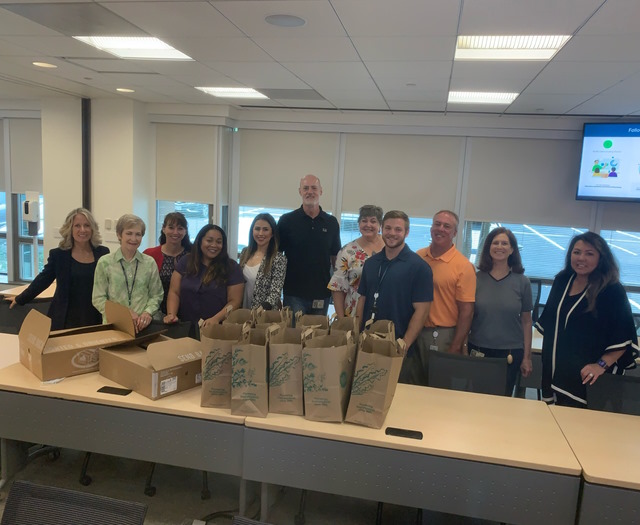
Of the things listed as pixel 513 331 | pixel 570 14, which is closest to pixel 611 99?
pixel 570 14

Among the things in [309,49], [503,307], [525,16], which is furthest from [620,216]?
[309,49]

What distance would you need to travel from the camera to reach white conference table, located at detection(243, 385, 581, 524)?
5.92 feet

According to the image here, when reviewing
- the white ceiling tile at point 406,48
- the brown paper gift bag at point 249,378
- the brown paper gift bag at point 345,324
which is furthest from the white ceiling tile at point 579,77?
the brown paper gift bag at point 249,378

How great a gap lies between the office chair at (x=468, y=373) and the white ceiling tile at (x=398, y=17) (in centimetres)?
176

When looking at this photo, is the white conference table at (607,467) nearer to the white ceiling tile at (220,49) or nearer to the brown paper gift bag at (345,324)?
the brown paper gift bag at (345,324)

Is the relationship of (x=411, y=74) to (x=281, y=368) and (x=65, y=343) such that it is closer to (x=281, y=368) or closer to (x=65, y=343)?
(x=281, y=368)

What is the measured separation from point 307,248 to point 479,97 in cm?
235

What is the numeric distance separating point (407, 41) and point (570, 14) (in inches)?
35.0

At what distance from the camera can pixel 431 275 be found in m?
2.83

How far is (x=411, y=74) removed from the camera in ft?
12.0

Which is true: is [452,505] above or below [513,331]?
below

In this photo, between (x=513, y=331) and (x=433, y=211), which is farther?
(x=433, y=211)

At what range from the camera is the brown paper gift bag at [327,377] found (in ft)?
6.32

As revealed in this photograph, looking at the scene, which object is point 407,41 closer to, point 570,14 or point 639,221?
point 570,14
